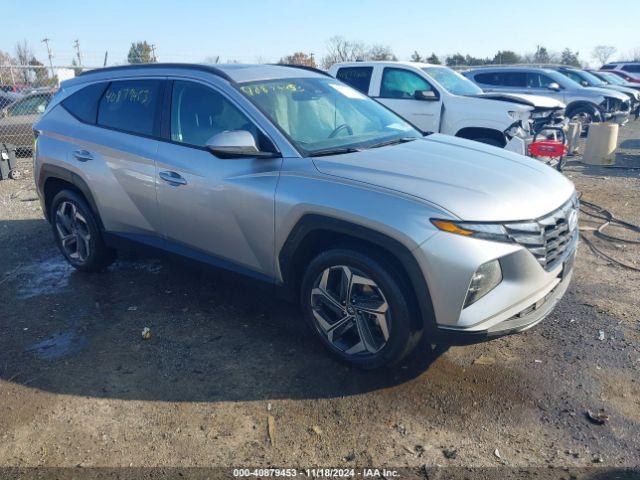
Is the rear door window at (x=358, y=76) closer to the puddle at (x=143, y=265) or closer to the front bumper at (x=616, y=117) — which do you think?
the puddle at (x=143, y=265)

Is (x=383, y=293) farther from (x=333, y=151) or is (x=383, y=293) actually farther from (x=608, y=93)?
(x=608, y=93)

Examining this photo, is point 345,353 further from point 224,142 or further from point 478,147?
point 478,147

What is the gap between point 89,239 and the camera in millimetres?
4957

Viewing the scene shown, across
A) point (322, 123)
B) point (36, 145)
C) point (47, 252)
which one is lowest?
point (47, 252)

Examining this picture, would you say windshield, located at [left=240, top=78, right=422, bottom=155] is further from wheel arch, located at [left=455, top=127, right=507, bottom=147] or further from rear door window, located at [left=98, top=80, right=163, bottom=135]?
wheel arch, located at [left=455, top=127, right=507, bottom=147]

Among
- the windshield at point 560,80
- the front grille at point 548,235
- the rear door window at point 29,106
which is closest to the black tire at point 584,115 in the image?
the windshield at point 560,80

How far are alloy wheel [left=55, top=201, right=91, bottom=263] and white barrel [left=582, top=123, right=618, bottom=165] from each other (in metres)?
9.25

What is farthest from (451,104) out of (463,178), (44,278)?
(44,278)

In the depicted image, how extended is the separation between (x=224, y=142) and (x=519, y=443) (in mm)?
2408

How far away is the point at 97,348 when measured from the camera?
3842 mm

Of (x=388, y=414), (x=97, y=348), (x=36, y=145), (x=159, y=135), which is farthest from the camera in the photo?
(x=36, y=145)

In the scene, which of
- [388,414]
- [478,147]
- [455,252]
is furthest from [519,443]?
[478,147]

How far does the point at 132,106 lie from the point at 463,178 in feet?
9.11

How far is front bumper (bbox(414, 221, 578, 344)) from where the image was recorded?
9.12 ft
